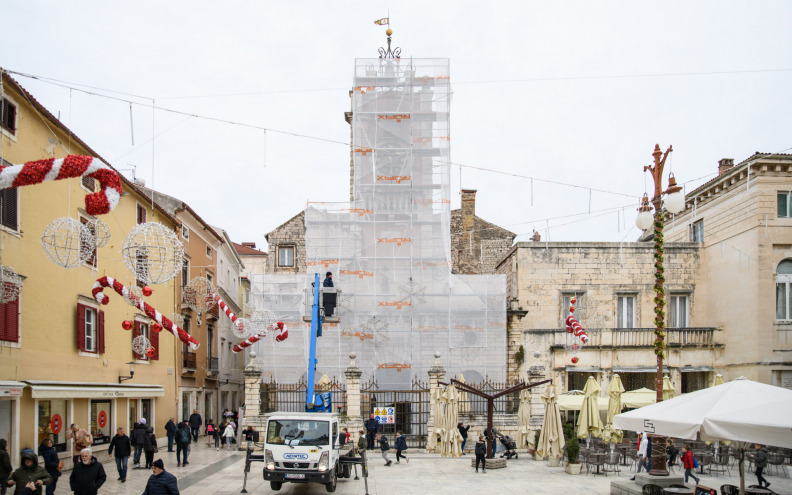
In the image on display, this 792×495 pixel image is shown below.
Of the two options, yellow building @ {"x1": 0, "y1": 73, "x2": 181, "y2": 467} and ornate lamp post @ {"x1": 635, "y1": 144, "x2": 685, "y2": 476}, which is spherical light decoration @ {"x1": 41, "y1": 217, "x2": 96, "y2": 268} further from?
ornate lamp post @ {"x1": 635, "y1": 144, "x2": 685, "y2": 476}

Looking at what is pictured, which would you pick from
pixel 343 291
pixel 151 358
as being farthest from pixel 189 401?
pixel 343 291

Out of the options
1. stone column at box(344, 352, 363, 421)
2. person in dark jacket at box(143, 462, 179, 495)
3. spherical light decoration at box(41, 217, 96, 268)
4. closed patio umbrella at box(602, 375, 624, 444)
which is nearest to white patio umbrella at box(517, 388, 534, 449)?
closed patio umbrella at box(602, 375, 624, 444)

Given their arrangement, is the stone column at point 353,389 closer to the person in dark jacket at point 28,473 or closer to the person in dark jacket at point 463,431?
the person in dark jacket at point 463,431

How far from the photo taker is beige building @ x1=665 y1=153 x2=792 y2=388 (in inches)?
1120

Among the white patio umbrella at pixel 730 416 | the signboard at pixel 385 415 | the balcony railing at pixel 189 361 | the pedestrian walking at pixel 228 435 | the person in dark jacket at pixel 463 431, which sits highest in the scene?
the white patio umbrella at pixel 730 416

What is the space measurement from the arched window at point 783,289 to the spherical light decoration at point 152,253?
24.3 meters

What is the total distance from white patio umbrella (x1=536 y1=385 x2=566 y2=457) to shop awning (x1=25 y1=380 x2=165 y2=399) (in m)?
13.4

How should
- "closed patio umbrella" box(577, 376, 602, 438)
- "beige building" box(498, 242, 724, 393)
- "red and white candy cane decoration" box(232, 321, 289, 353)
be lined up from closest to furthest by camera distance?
"closed patio umbrella" box(577, 376, 602, 438) < "red and white candy cane decoration" box(232, 321, 289, 353) < "beige building" box(498, 242, 724, 393)

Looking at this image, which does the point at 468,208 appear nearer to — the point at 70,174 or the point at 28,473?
the point at 70,174

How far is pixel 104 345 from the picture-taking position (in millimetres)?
22219

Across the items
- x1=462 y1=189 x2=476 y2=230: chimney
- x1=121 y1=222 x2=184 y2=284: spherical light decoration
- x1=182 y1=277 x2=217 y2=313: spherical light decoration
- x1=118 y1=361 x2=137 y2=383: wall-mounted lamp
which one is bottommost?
x1=118 y1=361 x2=137 y2=383: wall-mounted lamp

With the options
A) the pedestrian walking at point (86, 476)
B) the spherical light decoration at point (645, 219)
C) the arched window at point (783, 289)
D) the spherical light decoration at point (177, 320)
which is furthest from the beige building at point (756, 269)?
the pedestrian walking at point (86, 476)

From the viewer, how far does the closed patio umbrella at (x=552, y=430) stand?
21797 millimetres

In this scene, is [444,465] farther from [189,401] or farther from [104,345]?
[189,401]
